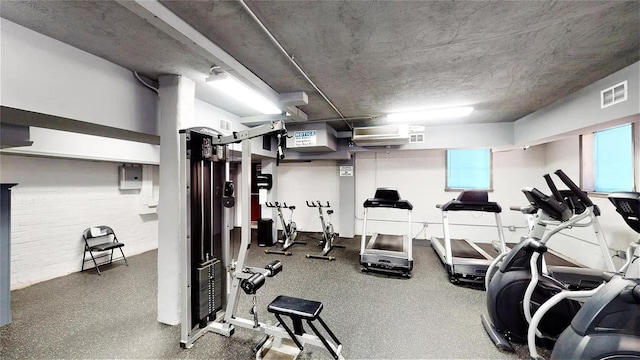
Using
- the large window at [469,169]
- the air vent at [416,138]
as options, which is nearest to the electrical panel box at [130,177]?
the air vent at [416,138]

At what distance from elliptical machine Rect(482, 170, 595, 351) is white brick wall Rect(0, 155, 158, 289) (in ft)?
20.0

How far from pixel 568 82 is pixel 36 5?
509 cm

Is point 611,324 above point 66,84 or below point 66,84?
below

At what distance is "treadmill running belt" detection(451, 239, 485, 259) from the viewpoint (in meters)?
3.96

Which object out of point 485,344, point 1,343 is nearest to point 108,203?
point 1,343

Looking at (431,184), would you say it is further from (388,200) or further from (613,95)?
(613,95)

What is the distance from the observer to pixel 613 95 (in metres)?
2.48

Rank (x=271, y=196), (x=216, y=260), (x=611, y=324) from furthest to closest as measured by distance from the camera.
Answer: (x=271, y=196), (x=216, y=260), (x=611, y=324)

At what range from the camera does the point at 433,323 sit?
2510mm

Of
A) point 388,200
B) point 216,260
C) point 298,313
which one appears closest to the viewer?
point 298,313

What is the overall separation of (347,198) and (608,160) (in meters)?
4.68

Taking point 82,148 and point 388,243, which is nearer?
point 82,148


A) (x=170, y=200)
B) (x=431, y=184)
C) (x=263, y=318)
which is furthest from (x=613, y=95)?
(x=170, y=200)

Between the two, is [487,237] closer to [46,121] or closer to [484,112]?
[484,112]
